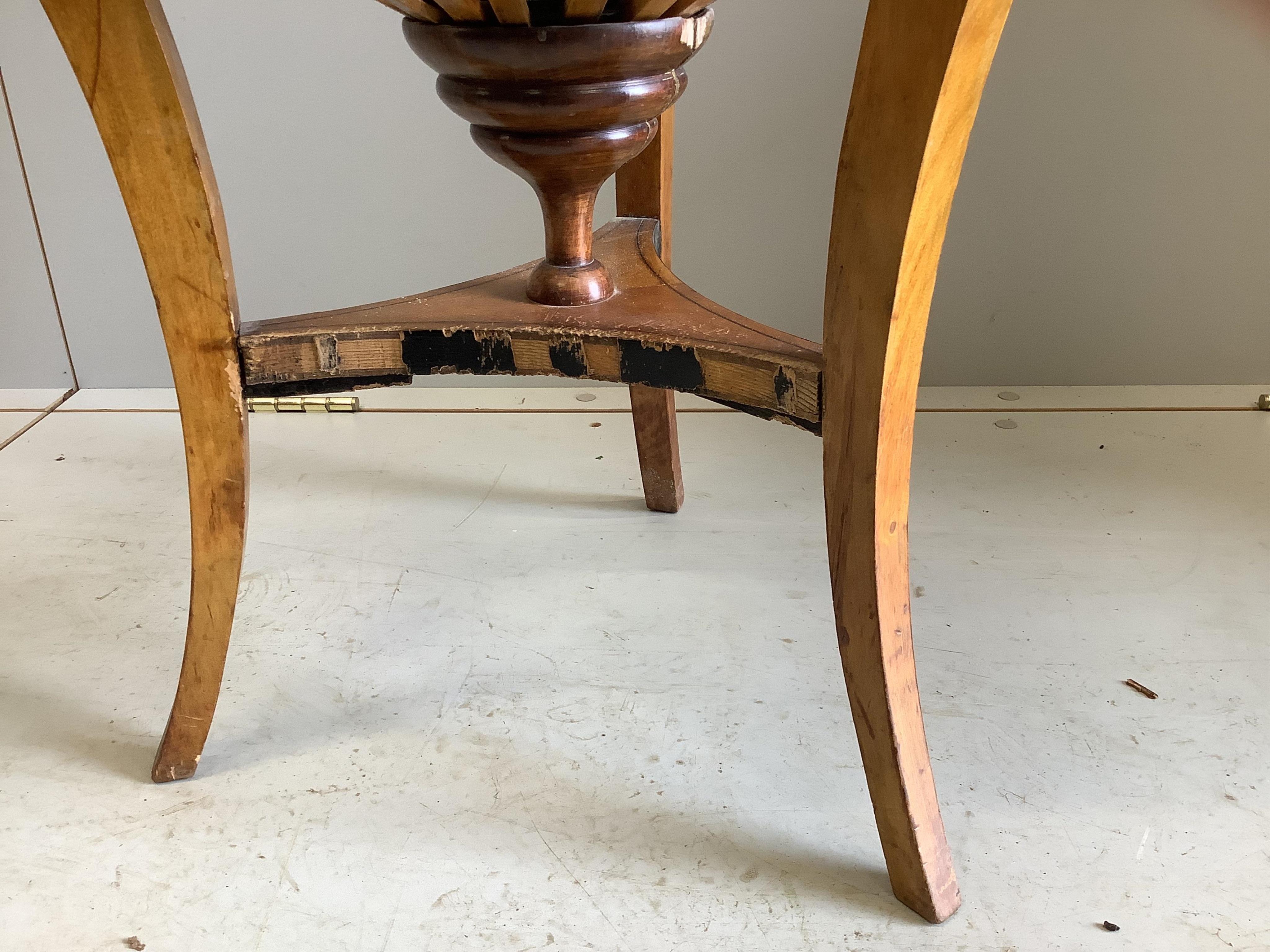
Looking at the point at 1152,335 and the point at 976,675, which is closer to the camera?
the point at 976,675

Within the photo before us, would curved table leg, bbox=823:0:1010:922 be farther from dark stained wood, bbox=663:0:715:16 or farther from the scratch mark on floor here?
the scratch mark on floor

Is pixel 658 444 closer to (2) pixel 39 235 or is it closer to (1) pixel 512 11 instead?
(1) pixel 512 11

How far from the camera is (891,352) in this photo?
69 cm

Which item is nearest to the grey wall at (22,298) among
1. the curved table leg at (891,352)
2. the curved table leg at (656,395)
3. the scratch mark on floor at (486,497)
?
the scratch mark on floor at (486,497)

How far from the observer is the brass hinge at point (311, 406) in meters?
1.69

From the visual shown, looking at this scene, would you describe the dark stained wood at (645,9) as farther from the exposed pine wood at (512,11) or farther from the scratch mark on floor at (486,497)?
the scratch mark on floor at (486,497)

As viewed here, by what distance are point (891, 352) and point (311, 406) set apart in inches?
47.6

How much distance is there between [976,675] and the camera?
3.48 ft

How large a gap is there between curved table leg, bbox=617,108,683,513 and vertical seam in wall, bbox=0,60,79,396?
0.98 meters

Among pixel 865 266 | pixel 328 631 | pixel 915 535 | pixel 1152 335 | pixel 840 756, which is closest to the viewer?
pixel 865 266

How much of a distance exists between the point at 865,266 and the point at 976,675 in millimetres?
529

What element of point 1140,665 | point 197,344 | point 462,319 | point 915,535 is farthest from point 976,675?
point 197,344

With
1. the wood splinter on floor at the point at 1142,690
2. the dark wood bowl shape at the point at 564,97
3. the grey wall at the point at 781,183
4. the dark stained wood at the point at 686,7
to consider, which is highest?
the dark stained wood at the point at 686,7

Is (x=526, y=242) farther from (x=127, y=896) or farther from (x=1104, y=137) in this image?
(x=127, y=896)
